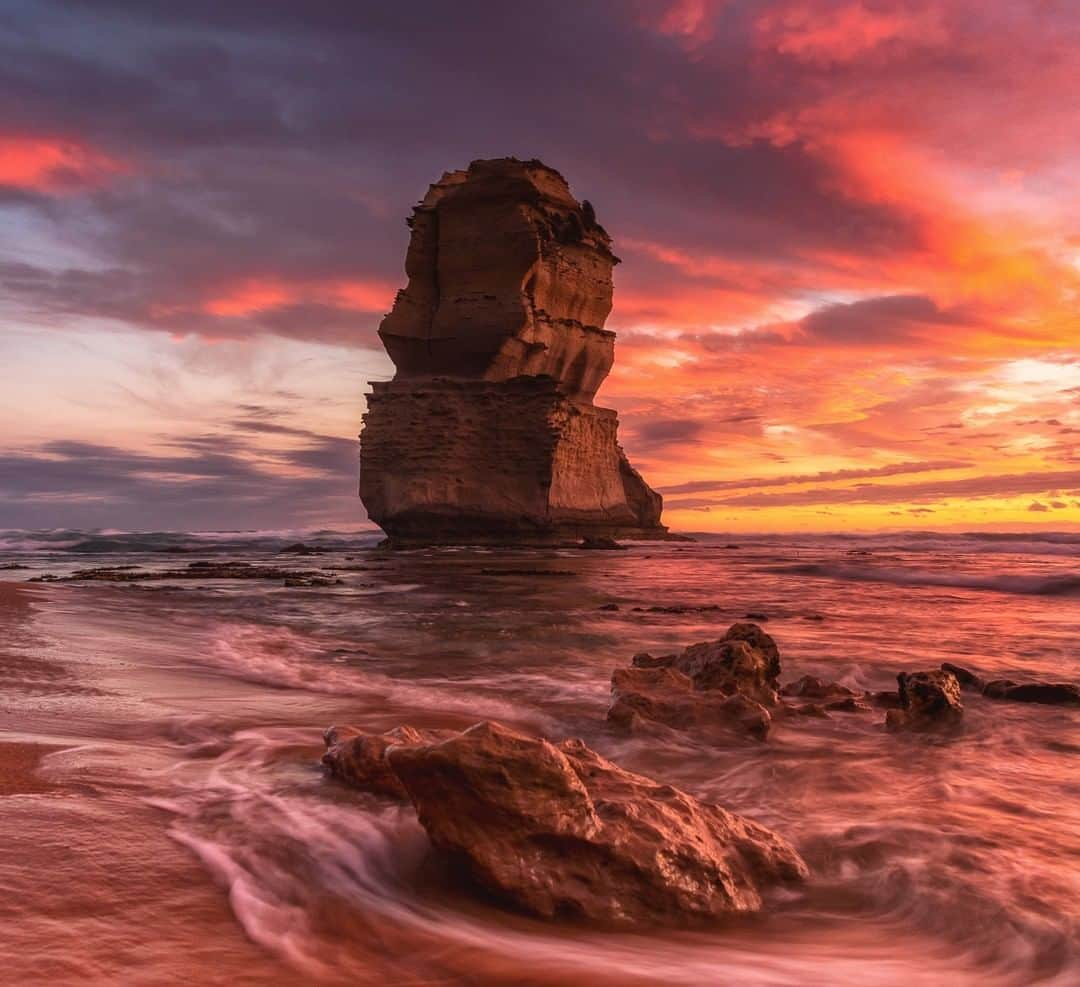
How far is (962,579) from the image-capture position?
2070cm

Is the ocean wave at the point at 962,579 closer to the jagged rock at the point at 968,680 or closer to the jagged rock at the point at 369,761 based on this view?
the jagged rock at the point at 968,680

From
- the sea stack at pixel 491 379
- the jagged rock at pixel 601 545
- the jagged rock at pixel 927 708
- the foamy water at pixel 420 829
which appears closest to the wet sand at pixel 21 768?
the foamy water at pixel 420 829

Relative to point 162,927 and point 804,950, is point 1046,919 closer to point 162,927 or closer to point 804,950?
point 804,950

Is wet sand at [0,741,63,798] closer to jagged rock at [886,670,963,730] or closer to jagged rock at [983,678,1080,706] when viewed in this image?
→ jagged rock at [886,670,963,730]

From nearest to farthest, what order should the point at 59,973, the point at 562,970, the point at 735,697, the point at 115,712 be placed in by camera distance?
the point at 59,973 → the point at 562,970 → the point at 115,712 → the point at 735,697

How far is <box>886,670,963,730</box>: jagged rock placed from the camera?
5.35m

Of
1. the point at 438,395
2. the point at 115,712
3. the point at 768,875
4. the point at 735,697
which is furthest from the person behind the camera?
the point at 438,395

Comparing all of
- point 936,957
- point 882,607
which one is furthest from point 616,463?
point 936,957

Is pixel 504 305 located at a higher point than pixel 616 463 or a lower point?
higher

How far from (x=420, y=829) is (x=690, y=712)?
8.50 ft

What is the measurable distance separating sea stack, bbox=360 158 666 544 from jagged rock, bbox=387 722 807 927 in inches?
1472

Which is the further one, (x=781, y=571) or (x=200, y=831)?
(x=781, y=571)

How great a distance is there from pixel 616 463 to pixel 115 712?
42.3 meters

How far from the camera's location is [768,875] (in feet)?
9.20
